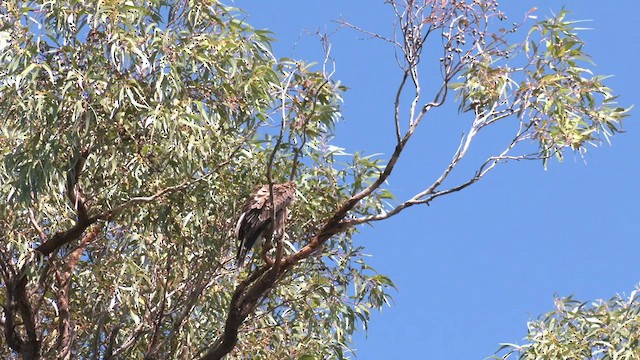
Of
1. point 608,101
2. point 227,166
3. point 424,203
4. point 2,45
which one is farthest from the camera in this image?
Result: point 227,166

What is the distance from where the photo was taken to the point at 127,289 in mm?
8398

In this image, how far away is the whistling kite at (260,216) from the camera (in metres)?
7.24

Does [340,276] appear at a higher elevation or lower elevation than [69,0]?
lower

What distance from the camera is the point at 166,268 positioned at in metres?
8.79

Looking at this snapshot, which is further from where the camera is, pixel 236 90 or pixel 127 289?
pixel 127 289

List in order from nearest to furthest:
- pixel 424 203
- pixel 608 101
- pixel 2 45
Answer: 1. pixel 424 203
2. pixel 2 45
3. pixel 608 101

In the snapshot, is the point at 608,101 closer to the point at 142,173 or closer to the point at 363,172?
the point at 363,172

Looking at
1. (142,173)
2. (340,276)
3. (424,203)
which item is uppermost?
(142,173)

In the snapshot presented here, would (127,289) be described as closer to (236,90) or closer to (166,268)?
(166,268)

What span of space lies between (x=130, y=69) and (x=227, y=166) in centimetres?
121

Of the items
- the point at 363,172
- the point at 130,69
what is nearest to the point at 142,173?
the point at 130,69

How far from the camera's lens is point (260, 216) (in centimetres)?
723

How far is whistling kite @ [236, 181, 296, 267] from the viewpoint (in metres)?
7.24

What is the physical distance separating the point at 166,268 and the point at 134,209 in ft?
2.62
